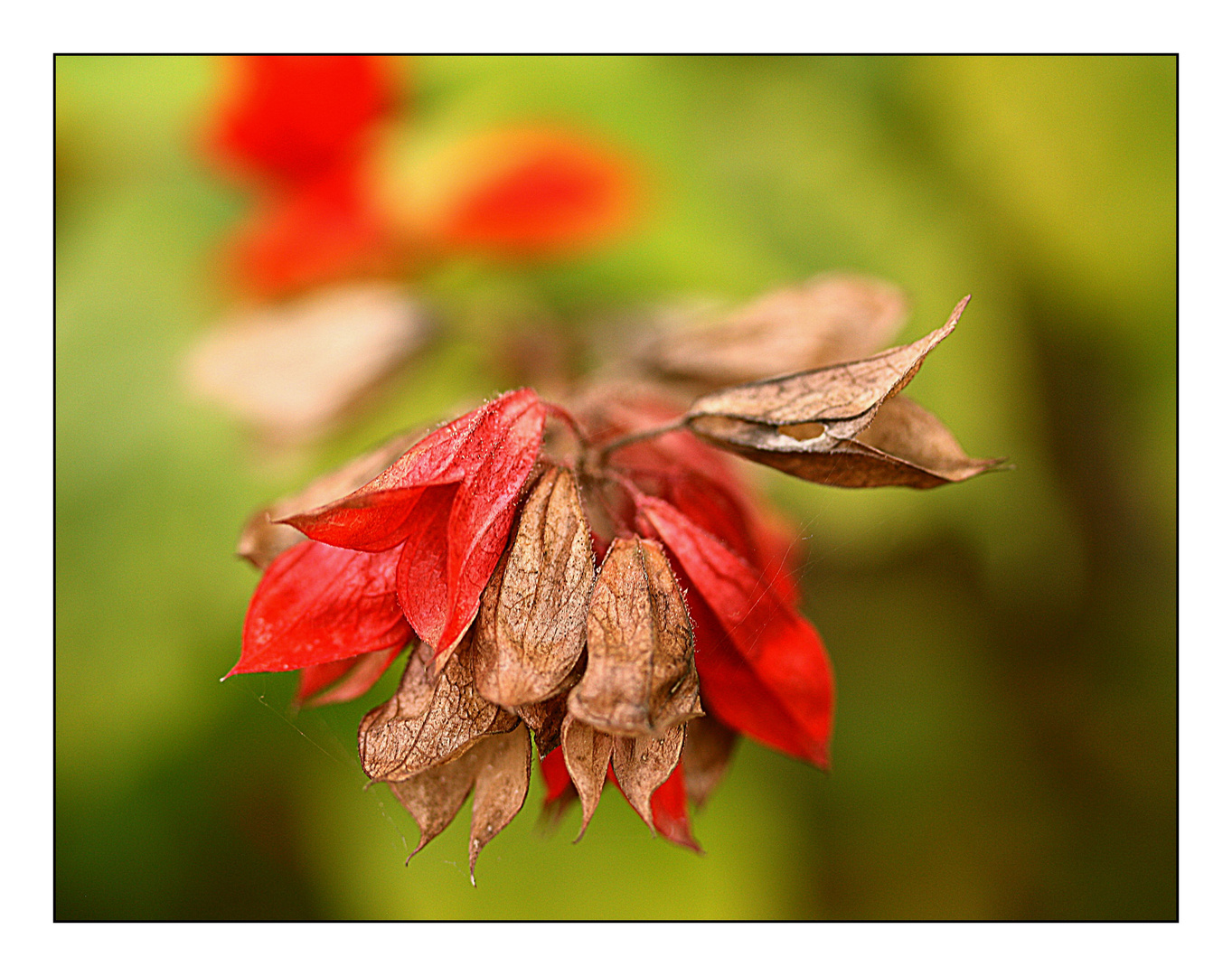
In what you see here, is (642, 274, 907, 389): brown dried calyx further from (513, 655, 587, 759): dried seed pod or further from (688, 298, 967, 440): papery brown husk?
(513, 655, 587, 759): dried seed pod

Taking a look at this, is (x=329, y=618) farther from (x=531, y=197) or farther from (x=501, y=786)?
(x=531, y=197)

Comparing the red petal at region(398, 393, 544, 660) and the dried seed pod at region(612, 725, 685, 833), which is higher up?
the red petal at region(398, 393, 544, 660)

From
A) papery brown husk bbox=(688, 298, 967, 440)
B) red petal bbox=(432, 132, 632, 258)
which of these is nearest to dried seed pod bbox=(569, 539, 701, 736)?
papery brown husk bbox=(688, 298, 967, 440)

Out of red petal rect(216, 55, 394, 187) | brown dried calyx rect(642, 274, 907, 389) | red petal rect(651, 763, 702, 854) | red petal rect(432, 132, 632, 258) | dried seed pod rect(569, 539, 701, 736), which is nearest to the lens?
dried seed pod rect(569, 539, 701, 736)

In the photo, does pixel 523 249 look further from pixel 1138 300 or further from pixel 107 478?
pixel 1138 300

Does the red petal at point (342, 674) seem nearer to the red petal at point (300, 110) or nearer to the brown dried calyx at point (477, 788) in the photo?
the brown dried calyx at point (477, 788)

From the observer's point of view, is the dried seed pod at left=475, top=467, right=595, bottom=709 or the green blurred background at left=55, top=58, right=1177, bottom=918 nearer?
the dried seed pod at left=475, top=467, right=595, bottom=709

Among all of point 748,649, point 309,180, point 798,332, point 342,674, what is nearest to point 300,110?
point 309,180
